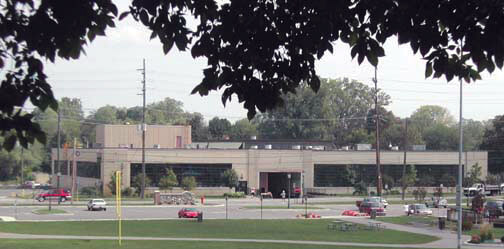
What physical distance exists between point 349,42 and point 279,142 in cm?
10232

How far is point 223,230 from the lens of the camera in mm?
47750

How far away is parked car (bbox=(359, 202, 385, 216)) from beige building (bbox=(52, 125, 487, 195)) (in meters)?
30.8

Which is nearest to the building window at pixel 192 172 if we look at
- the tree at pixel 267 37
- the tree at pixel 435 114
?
the tree at pixel 267 37

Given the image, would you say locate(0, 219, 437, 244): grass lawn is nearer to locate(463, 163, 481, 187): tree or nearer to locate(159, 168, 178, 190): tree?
locate(159, 168, 178, 190): tree

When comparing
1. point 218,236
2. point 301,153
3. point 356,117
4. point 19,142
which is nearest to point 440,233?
point 218,236

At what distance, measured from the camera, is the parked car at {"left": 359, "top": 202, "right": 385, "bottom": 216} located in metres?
64.7

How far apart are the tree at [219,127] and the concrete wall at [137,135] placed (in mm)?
43233

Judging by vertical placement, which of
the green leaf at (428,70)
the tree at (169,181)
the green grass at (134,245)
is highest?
the green leaf at (428,70)

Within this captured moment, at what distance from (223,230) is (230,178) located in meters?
47.2

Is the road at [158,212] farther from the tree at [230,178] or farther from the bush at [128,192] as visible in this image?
the tree at [230,178]

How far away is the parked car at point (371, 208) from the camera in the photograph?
64688 millimetres

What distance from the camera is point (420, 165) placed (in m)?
104

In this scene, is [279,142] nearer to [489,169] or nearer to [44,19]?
[489,169]

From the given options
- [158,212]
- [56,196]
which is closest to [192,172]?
[56,196]
